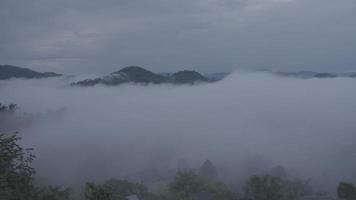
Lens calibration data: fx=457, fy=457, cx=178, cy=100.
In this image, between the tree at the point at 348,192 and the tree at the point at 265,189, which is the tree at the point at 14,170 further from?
the tree at the point at 348,192

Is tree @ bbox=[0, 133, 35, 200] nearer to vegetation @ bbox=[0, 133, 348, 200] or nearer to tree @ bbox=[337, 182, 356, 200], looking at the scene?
vegetation @ bbox=[0, 133, 348, 200]

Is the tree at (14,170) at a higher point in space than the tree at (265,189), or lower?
higher

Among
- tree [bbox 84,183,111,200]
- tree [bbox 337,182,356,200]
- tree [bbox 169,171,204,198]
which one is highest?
tree [bbox 84,183,111,200]

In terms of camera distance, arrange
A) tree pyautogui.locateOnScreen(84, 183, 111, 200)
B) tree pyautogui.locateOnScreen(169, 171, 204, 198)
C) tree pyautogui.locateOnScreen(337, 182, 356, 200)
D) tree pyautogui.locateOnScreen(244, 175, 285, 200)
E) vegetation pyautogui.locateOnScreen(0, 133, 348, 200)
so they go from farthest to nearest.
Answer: tree pyautogui.locateOnScreen(169, 171, 204, 198)
tree pyautogui.locateOnScreen(337, 182, 356, 200)
tree pyautogui.locateOnScreen(244, 175, 285, 200)
vegetation pyautogui.locateOnScreen(0, 133, 348, 200)
tree pyautogui.locateOnScreen(84, 183, 111, 200)

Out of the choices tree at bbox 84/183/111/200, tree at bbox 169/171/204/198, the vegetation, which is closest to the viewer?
tree at bbox 84/183/111/200

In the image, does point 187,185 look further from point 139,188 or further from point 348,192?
point 348,192

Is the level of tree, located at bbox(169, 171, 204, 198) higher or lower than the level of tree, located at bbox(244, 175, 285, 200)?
lower

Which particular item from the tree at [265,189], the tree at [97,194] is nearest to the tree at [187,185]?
the tree at [265,189]

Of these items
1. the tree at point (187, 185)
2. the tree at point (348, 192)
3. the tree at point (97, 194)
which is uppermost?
the tree at point (97, 194)

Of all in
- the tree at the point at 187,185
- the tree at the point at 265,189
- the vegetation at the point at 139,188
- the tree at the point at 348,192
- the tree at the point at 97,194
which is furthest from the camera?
the tree at the point at 187,185

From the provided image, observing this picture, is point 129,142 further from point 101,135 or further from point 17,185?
point 17,185

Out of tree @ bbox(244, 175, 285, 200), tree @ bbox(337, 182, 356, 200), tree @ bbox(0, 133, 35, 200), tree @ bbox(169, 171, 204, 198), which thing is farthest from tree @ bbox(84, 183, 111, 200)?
tree @ bbox(169, 171, 204, 198)

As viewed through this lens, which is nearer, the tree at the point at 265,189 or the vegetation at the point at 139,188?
the vegetation at the point at 139,188

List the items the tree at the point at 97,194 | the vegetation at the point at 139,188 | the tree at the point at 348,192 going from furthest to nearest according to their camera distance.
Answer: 1. the tree at the point at 348,192
2. the vegetation at the point at 139,188
3. the tree at the point at 97,194
